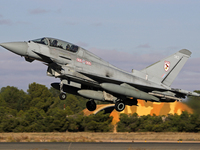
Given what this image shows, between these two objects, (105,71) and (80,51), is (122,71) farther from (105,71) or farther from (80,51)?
(80,51)

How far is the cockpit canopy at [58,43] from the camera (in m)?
16.5

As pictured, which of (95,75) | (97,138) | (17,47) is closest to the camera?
(17,47)

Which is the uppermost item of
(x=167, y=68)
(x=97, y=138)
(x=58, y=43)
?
(x=58, y=43)

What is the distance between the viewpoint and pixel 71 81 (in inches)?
674

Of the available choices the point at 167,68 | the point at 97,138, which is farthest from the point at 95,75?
the point at 97,138

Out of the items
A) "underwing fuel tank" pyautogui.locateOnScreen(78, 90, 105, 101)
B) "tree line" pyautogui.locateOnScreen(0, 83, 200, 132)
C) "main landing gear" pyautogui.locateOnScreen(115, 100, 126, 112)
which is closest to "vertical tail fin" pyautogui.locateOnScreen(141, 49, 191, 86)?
"main landing gear" pyautogui.locateOnScreen(115, 100, 126, 112)

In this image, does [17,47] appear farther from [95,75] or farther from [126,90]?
[126,90]

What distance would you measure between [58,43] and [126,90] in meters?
5.11

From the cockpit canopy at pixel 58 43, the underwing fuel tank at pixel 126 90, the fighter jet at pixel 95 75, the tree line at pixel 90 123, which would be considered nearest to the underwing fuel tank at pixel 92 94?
the fighter jet at pixel 95 75

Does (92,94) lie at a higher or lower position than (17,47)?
lower

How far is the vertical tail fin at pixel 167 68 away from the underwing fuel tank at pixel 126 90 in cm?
186

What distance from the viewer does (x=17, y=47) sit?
50.9 ft

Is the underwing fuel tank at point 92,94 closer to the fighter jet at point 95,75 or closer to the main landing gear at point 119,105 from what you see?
the fighter jet at point 95,75

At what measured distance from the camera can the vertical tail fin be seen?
20.4 m
